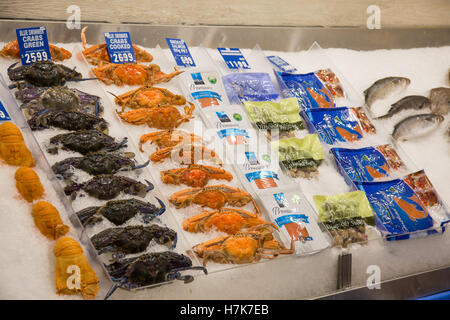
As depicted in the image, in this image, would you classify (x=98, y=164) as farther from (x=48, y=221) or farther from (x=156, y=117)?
(x=156, y=117)

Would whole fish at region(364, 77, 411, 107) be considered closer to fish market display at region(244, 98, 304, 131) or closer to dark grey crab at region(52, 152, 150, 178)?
fish market display at region(244, 98, 304, 131)

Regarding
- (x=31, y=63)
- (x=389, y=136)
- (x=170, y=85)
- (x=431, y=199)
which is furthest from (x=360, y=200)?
(x=31, y=63)

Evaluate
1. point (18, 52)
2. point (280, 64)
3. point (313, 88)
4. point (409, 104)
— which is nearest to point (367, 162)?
point (313, 88)

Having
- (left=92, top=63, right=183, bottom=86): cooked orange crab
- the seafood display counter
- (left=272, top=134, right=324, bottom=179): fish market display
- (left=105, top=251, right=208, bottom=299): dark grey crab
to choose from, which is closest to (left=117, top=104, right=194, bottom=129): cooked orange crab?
the seafood display counter

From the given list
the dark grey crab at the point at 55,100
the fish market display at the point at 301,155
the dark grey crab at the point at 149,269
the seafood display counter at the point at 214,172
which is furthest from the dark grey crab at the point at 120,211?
the fish market display at the point at 301,155

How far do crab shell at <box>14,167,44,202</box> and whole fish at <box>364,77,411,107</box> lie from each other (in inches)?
86.2

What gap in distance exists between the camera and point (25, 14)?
10.2ft

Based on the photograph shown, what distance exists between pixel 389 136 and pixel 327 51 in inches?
39.6

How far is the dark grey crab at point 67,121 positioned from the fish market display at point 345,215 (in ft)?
3.72

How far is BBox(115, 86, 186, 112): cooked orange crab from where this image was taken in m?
2.89

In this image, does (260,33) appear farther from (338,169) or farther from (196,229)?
(196,229)

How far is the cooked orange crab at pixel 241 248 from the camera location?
7.22 feet

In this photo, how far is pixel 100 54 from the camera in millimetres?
3158

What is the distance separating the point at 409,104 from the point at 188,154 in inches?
66.7
